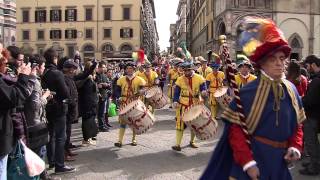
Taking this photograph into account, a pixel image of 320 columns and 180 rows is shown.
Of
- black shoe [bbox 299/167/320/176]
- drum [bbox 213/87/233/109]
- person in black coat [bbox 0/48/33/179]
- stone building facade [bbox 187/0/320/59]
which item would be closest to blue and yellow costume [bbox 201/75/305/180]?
person in black coat [bbox 0/48/33/179]

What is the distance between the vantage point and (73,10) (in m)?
67.9

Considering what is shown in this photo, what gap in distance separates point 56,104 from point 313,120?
4.05m

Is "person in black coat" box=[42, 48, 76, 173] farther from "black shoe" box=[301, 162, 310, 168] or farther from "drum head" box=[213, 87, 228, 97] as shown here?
"drum head" box=[213, 87, 228, 97]

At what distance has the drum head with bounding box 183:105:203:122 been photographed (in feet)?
28.1

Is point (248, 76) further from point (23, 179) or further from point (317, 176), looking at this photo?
point (23, 179)

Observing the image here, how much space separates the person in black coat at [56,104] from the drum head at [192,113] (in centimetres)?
237

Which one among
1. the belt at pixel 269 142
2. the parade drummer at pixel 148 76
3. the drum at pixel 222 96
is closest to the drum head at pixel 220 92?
the drum at pixel 222 96

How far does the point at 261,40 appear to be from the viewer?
12.3ft

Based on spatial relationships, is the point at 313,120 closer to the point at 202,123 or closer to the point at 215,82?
the point at 202,123

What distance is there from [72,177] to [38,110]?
1.60 m

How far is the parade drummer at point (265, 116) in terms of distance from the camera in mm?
3693

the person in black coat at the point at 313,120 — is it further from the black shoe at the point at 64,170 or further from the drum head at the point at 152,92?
the drum head at the point at 152,92

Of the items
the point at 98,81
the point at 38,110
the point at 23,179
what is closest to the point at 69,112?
the point at 38,110

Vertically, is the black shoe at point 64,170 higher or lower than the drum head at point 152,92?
lower
